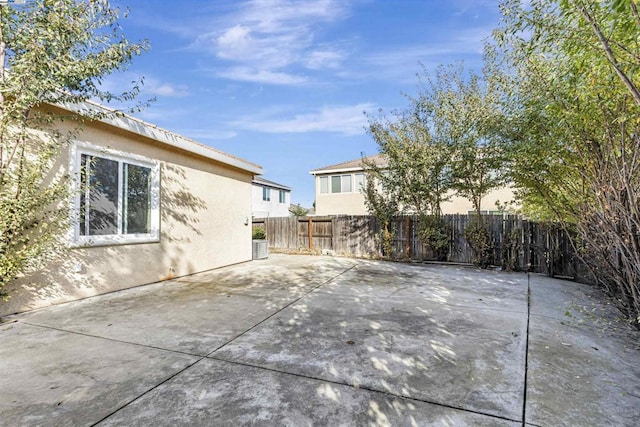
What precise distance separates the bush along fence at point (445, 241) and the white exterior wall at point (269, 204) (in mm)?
9094

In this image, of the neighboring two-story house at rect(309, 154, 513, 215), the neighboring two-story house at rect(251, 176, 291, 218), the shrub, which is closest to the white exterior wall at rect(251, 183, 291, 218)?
the neighboring two-story house at rect(251, 176, 291, 218)

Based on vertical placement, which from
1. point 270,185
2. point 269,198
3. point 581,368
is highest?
point 270,185

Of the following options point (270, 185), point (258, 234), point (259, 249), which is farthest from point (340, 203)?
point (270, 185)

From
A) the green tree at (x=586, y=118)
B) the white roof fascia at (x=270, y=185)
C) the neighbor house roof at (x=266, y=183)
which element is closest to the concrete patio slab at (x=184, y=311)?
the green tree at (x=586, y=118)

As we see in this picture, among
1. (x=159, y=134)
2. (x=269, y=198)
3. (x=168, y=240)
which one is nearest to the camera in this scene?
(x=159, y=134)

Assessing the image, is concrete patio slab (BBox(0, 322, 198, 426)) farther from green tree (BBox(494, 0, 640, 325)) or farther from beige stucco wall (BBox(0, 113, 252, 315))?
green tree (BBox(494, 0, 640, 325))

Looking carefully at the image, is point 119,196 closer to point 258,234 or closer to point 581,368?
point 258,234

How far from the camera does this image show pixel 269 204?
24.0 metres

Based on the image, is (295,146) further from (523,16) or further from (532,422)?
(532,422)

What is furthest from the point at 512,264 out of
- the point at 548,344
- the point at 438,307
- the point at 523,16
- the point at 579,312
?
the point at 523,16

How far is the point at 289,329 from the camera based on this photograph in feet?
11.7

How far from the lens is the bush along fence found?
752 cm

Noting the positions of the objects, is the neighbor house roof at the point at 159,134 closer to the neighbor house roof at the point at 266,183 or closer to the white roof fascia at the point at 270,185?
the white roof fascia at the point at 270,185

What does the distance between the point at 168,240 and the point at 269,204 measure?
17.6 metres
